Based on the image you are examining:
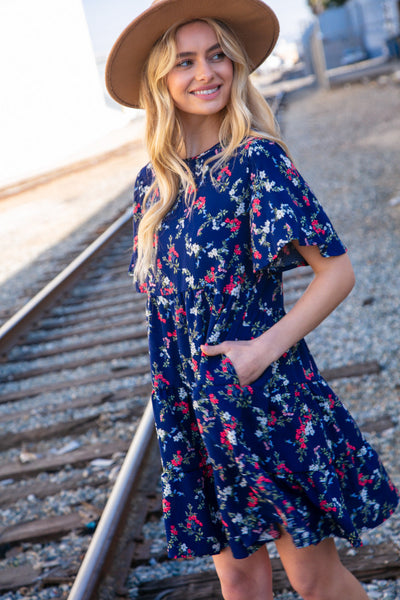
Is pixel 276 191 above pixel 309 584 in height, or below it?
above

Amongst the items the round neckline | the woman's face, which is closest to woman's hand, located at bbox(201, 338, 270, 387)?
the round neckline

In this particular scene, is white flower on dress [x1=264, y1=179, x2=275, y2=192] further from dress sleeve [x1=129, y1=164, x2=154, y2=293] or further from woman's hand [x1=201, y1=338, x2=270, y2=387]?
dress sleeve [x1=129, y1=164, x2=154, y2=293]

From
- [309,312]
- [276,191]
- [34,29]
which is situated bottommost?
[309,312]

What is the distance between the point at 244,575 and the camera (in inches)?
72.9

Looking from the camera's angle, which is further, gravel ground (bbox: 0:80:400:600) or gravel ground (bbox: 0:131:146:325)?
gravel ground (bbox: 0:131:146:325)

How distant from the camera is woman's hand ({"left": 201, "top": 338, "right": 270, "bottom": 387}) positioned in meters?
1.62

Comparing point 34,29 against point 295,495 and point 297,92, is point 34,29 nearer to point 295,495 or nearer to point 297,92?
point 297,92

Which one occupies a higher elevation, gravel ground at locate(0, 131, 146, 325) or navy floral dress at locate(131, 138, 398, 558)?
navy floral dress at locate(131, 138, 398, 558)

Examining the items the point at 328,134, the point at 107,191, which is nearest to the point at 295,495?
the point at 107,191

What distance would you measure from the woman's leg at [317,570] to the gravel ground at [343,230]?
2.42ft

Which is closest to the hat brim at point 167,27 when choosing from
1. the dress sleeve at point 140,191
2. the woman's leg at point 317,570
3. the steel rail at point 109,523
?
the dress sleeve at point 140,191

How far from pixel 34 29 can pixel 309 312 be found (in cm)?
2380

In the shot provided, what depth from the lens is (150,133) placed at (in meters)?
1.95

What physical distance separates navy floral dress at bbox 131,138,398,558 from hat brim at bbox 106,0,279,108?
360mm
